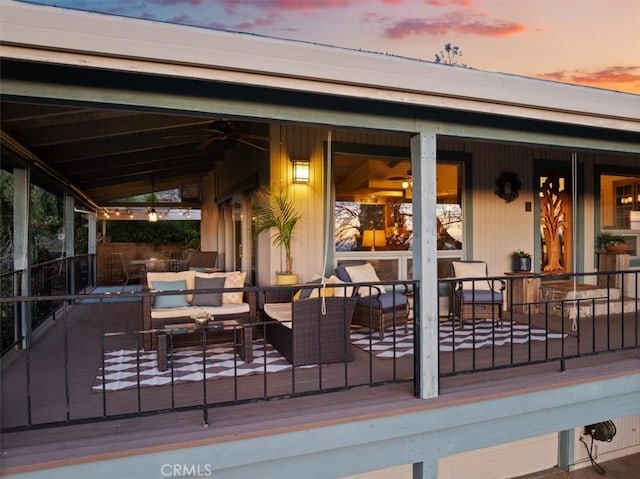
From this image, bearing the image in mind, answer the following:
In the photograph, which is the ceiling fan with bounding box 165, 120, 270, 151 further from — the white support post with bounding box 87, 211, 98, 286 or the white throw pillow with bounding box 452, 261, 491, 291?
the white support post with bounding box 87, 211, 98, 286

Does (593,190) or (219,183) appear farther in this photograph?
(219,183)

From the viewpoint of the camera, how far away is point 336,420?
281 centimetres

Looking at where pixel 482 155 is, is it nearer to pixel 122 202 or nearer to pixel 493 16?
pixel 493 16

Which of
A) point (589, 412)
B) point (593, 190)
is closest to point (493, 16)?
point (593, 190)

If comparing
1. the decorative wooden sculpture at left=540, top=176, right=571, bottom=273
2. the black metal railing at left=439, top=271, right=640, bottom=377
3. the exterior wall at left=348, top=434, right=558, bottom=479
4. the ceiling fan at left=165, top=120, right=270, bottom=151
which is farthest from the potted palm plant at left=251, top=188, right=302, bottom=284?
the decorative wooden sculpture at left=540, top=176, right=571, bottom=273

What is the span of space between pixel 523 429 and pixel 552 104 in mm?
2368

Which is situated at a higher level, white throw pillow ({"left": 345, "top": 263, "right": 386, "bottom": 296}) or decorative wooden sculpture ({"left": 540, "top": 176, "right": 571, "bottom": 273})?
decorative wooden sculpture ({"left": 540, "top": 176, "right": 571, "bottom": 273})

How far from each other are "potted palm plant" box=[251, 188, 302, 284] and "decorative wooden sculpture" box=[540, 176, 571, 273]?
13.6 ft

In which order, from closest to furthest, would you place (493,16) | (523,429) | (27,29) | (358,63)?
(27,29), (358,63), (523,429), (493,16)

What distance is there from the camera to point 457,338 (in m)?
5.06

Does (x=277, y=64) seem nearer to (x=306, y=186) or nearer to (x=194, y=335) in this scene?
(x=194, y=335)

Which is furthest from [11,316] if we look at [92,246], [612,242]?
[612,242]

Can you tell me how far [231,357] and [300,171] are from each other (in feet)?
8.04

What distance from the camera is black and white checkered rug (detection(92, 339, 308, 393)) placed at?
143 inches
